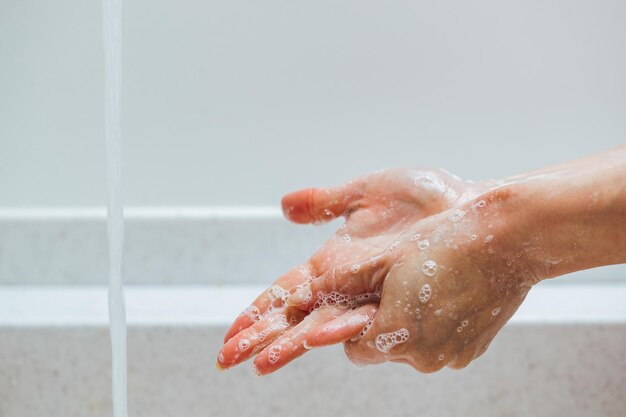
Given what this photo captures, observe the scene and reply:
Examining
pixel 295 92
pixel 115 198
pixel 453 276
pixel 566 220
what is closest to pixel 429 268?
pixel 453 276

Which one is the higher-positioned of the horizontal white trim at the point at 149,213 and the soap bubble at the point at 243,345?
the horizontal white trim at the point at 149,213

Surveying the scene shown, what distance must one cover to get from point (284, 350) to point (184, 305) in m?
Answer: 0.49

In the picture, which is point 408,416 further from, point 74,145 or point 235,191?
point 74,145

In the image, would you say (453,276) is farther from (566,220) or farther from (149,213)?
(149,213)

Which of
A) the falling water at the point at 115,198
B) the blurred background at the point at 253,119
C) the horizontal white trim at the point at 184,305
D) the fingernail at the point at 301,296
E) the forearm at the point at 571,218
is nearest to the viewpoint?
the forearm at the point at 571,218

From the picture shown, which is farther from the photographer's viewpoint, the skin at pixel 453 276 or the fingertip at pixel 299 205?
the fingertip at pixel 299 205

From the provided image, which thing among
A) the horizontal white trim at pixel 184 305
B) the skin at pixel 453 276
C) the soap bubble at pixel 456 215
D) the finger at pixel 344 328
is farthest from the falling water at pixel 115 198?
the soap bubble at pixel 456 215

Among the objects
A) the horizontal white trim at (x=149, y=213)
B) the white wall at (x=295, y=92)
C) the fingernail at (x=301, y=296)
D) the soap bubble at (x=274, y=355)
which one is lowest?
the soap bubble at (x=274, y=355)

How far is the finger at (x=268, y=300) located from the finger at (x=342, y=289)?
21mm

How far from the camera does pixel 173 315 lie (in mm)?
1046

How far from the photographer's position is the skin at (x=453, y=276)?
2.14 feet

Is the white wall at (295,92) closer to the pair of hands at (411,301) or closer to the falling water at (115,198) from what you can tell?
the falling water at (115,198)

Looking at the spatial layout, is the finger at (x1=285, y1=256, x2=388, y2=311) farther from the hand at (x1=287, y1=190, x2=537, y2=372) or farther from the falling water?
the falling water

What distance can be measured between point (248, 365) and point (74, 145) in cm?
48
